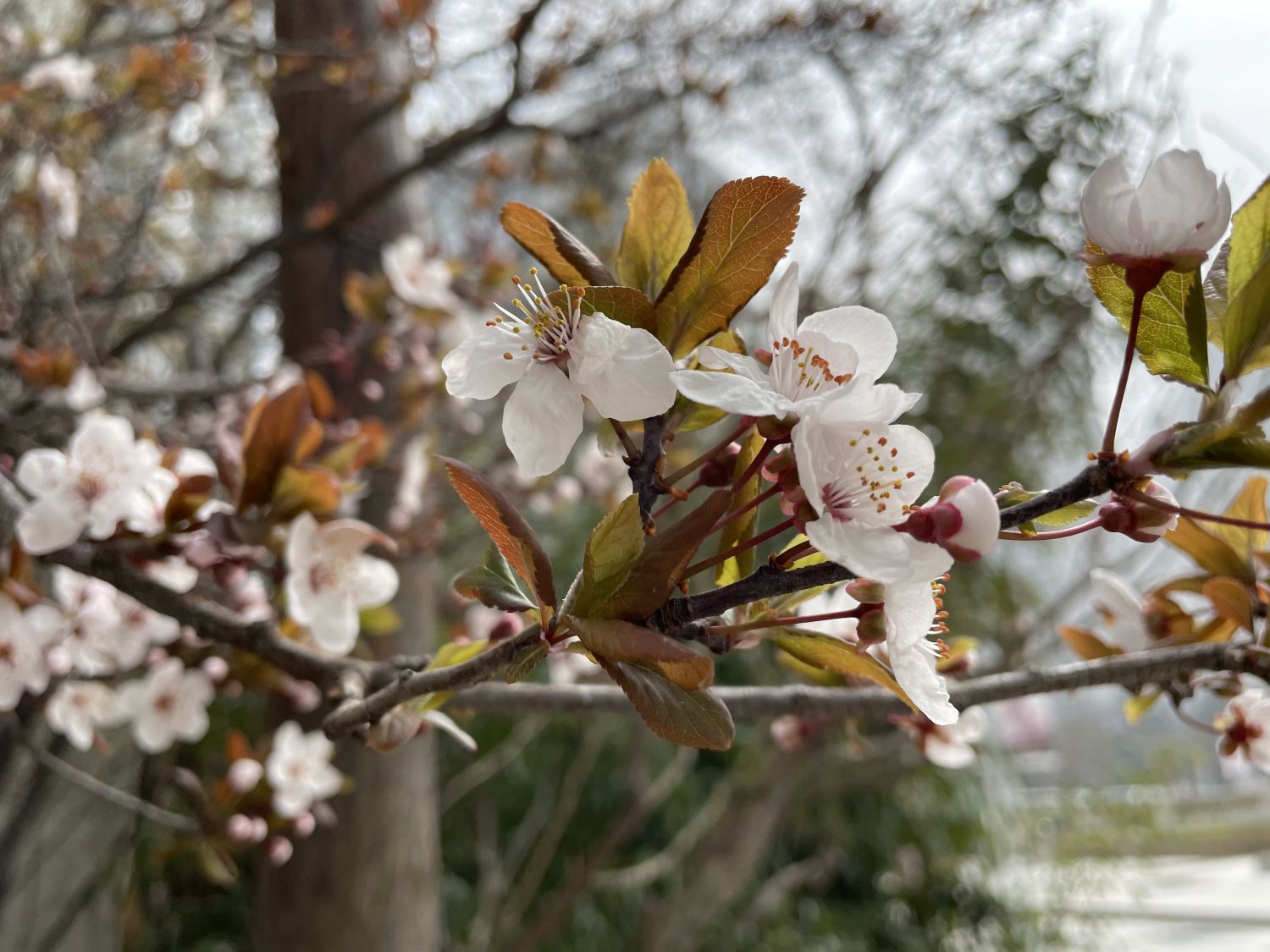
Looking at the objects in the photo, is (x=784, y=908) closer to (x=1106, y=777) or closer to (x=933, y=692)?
(x=1106, y=777)

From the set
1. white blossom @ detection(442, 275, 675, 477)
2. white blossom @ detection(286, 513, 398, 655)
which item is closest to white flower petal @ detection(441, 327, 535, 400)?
white blossom @ detection(442, 275, 675, 477)

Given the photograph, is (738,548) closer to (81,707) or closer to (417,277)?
(81,707)

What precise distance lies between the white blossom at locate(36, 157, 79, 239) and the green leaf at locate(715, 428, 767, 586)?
1.11m

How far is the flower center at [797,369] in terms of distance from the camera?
0.82 feet

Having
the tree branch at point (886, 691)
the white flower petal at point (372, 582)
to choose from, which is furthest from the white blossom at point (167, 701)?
the tree branch at point (886, 691)

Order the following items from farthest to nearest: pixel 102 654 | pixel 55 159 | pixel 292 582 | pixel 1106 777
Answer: pixel 1106 777 < pixel 55 159 < pixel 102 654 < pixel 292 582

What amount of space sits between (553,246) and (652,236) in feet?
0.11

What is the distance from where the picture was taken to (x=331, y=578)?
51 centimetres

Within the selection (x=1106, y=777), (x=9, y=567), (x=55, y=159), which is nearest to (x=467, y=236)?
(x=55, y=159)

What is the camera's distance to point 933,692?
243mm

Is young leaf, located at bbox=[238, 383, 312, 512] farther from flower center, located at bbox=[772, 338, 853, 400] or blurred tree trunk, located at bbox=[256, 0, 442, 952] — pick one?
blurred tree trunk, located at bbox=[256, 0, 442, 952]

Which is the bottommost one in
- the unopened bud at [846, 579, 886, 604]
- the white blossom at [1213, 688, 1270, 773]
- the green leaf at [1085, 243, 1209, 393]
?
the white blossom at [1213, 688, 1270, 773]

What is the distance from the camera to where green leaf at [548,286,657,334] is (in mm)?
245

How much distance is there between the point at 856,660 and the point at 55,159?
4.62 ft
